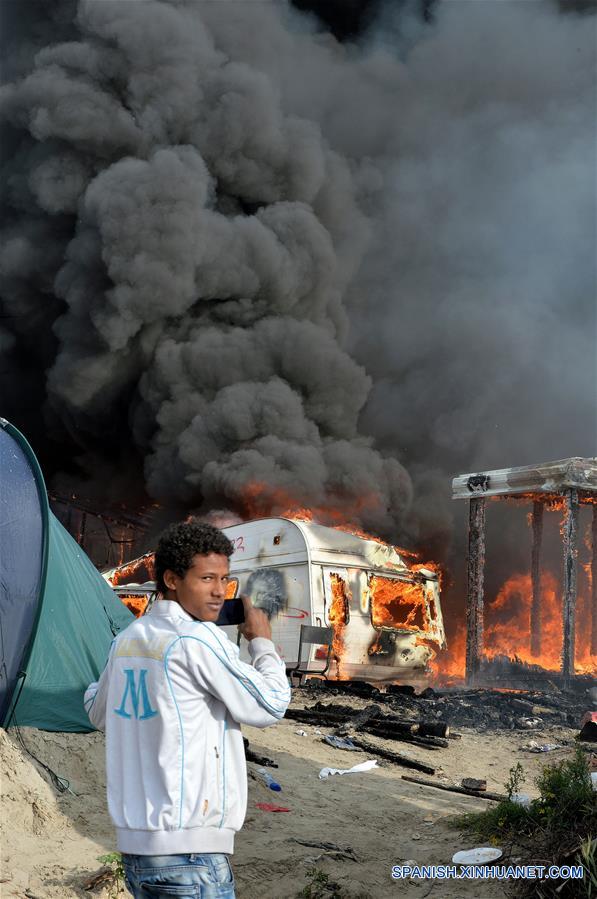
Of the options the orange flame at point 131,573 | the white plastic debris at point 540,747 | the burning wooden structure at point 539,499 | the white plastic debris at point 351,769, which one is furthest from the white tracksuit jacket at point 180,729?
the orange flame at point 131,573

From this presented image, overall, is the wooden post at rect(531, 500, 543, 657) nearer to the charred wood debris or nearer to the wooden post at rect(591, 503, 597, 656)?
the wooden post at rect(591, 503, 597, 656)

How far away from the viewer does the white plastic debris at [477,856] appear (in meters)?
4.68

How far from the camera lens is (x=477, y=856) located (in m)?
4.76

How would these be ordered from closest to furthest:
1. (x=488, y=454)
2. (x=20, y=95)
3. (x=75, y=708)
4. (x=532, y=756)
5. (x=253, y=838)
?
1. (x=253, y=838)
2. (x=75, y=708)
3. (x=532, y=756)
4. (x=20, y=95)
5. (x=488, y=454)

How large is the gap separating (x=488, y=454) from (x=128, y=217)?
1507cm

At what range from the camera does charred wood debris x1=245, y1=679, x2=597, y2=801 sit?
8734 mm

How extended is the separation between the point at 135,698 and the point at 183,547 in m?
0.44

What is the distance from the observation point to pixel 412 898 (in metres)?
4.55

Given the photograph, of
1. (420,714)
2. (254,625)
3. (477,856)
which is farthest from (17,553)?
(420,714)

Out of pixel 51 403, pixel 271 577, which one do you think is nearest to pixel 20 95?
pixel 51 403

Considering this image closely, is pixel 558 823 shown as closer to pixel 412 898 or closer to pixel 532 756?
pixel 412 898

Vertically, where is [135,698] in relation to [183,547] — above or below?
below

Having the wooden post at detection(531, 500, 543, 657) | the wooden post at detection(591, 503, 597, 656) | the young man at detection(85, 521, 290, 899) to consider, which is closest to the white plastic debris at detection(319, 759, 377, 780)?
the young man at detection(85, 521, 290, 899)

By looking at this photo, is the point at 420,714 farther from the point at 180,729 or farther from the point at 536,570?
the point at 536,570
